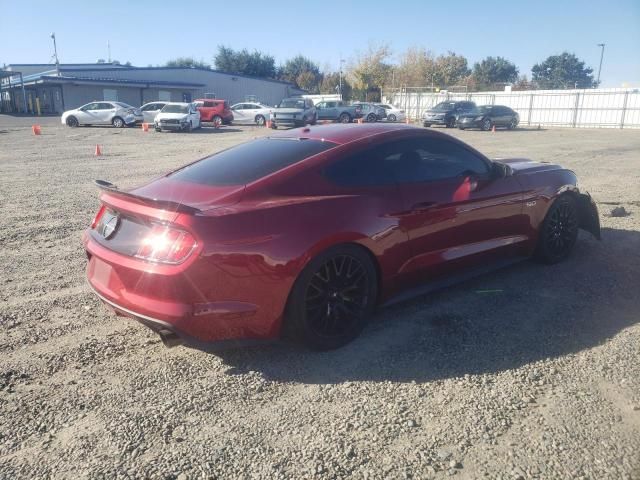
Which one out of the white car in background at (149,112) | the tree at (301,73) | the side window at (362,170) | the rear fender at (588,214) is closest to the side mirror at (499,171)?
the side window at (362,170)

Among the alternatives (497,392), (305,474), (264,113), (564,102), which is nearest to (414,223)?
(497,392)

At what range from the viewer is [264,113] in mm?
34875

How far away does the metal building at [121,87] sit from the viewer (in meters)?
44.9

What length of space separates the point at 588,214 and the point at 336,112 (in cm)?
2816

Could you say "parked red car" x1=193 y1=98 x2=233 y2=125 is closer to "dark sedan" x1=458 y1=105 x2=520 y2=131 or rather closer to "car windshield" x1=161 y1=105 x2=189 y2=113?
"car windshield" x1=161 y1=105 x2=189 y2=113

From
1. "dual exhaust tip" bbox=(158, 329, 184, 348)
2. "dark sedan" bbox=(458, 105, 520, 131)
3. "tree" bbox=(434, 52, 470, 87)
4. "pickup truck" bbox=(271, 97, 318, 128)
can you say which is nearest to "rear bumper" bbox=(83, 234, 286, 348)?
"dual exhaust tip" bbox=(158, 329, 184, 348)

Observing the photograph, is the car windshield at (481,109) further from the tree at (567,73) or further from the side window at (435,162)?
the tree at (567,73)

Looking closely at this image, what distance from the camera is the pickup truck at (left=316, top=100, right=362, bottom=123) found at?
32.7 meters

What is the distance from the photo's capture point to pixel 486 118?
101 feet

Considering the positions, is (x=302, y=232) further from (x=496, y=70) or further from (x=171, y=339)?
(x=496, y=70)

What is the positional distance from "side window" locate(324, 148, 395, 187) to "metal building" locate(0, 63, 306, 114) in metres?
45.9

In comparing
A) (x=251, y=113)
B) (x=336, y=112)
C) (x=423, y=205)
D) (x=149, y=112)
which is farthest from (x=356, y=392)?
(x=251, y=113)

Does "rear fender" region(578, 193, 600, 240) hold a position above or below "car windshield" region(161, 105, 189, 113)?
below

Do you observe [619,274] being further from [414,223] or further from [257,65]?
[257,65]
